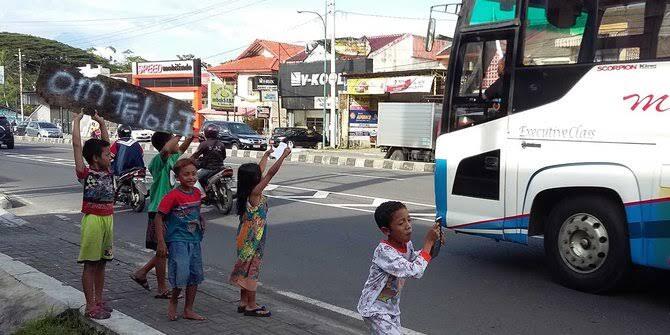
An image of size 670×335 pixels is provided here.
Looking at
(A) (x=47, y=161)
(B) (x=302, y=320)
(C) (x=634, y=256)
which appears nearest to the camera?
(B) (x=302, y=320)

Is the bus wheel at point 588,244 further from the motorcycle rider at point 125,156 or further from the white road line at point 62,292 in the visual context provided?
the motorcycle rider at point 125,156

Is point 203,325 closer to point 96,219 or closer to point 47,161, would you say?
point 96,219

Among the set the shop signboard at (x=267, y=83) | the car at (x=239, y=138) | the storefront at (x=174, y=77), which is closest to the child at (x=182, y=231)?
the car at (x=239, y=138)

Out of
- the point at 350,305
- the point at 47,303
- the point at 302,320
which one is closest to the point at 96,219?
the point at 47,303

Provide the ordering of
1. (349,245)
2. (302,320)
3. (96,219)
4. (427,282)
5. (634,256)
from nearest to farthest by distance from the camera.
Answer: (96,219)
(302,320)
(634,256)
(427,282)
(349,245)

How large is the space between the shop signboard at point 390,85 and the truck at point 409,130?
21.5 feet

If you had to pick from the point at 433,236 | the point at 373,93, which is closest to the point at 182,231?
the point at 433,236

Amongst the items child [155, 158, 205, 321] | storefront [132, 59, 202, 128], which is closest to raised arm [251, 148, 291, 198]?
child [155, 158, 205, 321]

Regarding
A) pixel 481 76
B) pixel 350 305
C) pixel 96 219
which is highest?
pixel 481 76

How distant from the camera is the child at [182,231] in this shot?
4660 millimetres

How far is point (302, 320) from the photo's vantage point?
5.11 metres

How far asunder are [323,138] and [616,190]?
28.8 meters

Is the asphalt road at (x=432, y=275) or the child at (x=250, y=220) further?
the asphalt road at (x=432, y=275)

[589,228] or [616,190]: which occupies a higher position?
[616,190]
